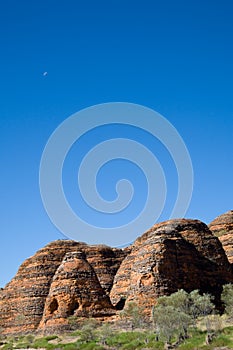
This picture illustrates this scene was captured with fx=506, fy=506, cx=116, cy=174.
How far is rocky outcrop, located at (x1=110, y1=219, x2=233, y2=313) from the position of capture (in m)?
51.1

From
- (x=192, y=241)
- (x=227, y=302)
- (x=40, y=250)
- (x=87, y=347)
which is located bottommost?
(x=87, y=347)

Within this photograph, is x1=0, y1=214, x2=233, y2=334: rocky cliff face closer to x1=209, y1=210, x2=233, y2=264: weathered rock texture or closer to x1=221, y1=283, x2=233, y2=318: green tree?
x1=221, y1=283, x2=233, y2=318: green tree

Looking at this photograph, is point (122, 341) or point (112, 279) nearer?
point (122, 341)

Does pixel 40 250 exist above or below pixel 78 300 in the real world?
above

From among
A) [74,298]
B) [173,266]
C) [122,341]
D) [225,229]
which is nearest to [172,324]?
[122,341]

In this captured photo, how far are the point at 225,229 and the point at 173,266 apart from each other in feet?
82.1

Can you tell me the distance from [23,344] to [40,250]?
25310 millimetres

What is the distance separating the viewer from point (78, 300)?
54.9 meters

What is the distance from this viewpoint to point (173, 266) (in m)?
53.5

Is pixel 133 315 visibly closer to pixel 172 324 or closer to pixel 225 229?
pixel 172 324

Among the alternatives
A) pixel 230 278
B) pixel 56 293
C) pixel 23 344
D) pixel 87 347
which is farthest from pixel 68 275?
pixel 230 278

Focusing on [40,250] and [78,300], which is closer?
[78,300]

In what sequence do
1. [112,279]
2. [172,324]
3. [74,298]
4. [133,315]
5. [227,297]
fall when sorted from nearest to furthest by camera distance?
[172,324] < [133,315] < [227,297] < [74,298] < [112,279]

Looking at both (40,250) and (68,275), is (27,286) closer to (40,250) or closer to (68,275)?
(40,250)
